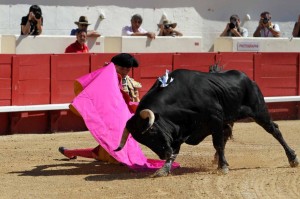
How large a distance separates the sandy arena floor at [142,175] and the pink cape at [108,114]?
18 centimetres

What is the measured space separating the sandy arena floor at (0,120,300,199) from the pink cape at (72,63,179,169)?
7.1 inches

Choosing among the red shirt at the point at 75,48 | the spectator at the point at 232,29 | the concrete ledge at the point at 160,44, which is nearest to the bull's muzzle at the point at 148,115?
the red shirt at the point at 75,48

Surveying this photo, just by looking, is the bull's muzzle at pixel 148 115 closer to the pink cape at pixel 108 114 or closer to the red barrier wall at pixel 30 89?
the pink cape at pixel 108 114

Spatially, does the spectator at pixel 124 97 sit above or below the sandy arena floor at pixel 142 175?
above

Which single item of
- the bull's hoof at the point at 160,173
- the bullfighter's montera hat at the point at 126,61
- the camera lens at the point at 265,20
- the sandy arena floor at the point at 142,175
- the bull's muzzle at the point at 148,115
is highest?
the camera lens at the point at 265,20

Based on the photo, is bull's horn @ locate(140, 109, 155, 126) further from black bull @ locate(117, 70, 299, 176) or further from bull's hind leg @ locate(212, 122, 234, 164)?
bull's hind leg @ locate(212, 122, 234, 164)

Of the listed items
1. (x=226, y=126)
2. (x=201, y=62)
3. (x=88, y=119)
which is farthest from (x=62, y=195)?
(x=201, y=62)

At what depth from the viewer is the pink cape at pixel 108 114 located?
8.86 metres

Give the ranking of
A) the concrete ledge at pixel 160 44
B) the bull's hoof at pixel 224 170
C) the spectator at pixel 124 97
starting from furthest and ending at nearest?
1. the concrete ledge at pixel 160 44
2. the spectator at pixel 124 97
3. the bull's hoof at pixel 224 170

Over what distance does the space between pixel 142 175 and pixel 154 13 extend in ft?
25.6

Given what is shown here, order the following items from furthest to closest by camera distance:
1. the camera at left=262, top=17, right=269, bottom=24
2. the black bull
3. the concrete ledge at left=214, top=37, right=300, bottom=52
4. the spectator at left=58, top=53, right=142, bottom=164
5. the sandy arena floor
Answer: the camera at left=262, top=17, right=269, bottom=24, the concrete ledge at left=214, top=37, right=300, bottom=52, the spectator at left=58, top=53, right=142, bottom=164, the black bull, the sandy arena floor

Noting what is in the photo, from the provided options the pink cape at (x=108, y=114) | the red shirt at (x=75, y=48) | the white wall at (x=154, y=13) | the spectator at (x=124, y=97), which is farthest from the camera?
the white wall at (x=154, y=13)

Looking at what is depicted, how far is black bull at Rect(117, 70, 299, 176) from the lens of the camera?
822cm

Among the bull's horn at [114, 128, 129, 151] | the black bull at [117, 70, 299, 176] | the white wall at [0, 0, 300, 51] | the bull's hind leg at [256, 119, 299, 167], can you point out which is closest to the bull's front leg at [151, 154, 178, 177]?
the black bull at [117, 70, 299, 176]
